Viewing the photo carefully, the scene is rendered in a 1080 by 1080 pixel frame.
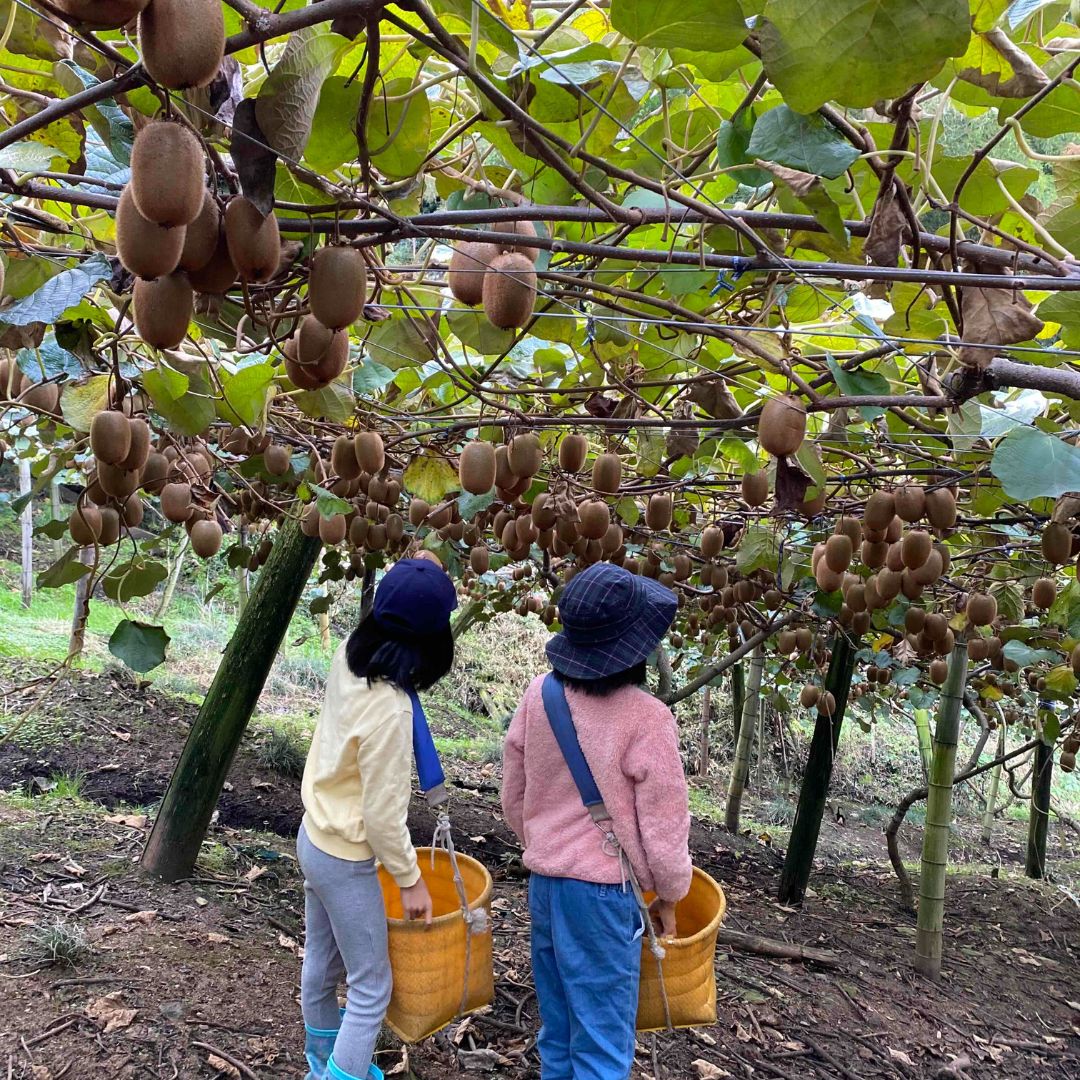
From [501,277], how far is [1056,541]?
159 centimetres

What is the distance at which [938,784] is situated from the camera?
3869mm

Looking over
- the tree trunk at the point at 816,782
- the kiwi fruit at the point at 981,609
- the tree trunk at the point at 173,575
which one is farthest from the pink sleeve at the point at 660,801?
the tree trunk at the point at 173,575

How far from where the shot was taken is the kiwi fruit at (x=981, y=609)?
10.2ft

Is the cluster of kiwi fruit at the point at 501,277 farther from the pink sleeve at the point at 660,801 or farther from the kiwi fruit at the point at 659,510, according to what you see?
the kiwi fruit at the point at 659,510

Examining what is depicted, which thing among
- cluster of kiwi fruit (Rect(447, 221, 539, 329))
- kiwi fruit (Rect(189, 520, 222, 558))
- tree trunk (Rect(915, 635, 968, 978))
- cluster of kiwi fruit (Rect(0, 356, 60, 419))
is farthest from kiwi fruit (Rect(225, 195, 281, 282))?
tree trunk (Rect(915, 635, 968, 978))

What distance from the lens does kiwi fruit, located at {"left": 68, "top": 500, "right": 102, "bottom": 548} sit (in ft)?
5.47

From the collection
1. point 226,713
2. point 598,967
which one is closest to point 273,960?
point 226,713

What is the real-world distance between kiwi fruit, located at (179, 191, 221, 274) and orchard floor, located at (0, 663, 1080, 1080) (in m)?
2.21

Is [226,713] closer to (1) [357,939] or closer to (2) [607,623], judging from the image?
(1) [357,939]

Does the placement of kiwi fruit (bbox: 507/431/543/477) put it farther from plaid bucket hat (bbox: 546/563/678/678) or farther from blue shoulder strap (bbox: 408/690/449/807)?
blue shoulder strap (bbox: 408/690/449/807)

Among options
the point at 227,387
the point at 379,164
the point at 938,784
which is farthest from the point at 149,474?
the point at 938,784

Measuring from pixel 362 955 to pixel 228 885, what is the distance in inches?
67.5

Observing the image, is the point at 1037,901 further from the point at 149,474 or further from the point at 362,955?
the point at 149,474

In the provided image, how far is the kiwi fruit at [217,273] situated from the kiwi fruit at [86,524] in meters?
0.97
